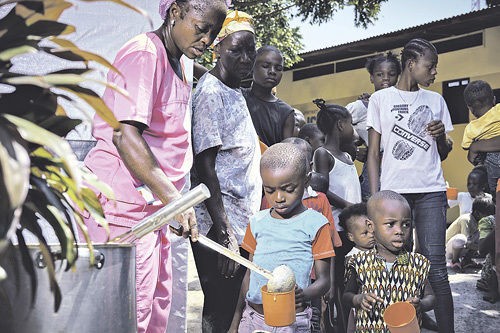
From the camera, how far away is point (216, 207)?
2.62 metres

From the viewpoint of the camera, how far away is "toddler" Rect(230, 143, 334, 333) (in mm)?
2539

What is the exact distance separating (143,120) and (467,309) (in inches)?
157

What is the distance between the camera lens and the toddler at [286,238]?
8.33ft

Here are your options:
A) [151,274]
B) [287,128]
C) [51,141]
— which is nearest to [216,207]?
[151,274]

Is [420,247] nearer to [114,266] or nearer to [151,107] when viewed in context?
[151,107]

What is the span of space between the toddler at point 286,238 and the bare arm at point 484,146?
86.0 inches

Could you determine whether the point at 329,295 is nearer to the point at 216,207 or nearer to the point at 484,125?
the point at 216,207

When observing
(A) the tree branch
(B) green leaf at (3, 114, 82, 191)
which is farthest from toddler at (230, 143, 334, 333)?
(A) the tree branch

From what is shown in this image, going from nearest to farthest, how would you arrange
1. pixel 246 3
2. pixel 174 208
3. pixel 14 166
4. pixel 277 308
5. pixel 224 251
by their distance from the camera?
pixel 14 166 → pixel 174 208 → pixel 224 251 → pixel 277 308 → pixel 246 3

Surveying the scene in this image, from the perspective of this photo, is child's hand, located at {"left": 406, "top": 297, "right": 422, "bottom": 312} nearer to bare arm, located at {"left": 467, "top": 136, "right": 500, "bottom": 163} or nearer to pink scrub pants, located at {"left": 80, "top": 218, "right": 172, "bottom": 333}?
pink scrub pants, located at {"left": 80, "top": 218, "right": 172, "bottom": 333}

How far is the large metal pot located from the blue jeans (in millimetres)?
2555

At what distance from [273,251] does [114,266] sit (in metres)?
1.52

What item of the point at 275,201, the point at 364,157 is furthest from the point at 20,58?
the point at 364,157

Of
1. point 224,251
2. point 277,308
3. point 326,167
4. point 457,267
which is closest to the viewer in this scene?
point 224,251
